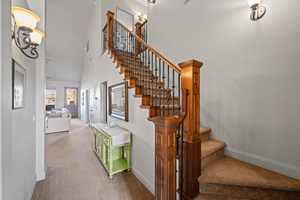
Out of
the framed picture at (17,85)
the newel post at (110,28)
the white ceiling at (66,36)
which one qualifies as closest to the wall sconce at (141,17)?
the newel post at (110,28)

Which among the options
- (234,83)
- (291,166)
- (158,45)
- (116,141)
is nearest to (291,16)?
(234,83)

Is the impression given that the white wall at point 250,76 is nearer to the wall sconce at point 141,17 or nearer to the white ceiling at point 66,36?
the wall sconce at point 141,17

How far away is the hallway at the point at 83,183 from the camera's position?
187 centimetres

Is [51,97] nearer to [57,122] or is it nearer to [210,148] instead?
[57,122]

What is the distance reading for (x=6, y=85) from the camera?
0.70 m

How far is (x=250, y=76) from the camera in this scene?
1773 mm

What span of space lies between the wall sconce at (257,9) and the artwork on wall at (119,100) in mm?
2225

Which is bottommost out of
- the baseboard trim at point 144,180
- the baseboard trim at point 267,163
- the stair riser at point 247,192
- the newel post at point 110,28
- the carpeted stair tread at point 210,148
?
the baseboard trim at point 144,180

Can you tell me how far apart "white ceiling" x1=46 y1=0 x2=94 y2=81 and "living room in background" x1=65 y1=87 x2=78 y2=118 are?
0.89m

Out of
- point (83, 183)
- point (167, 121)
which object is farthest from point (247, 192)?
point (83, 183)

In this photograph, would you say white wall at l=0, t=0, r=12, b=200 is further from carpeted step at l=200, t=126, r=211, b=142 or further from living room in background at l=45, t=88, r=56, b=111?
living room in background at l=45, t=88, r=56, b=111

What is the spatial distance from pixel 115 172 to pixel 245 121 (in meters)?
2.31

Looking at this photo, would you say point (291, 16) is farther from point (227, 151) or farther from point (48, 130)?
point (48, 130)

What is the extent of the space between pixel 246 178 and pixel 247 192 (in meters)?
0.14
